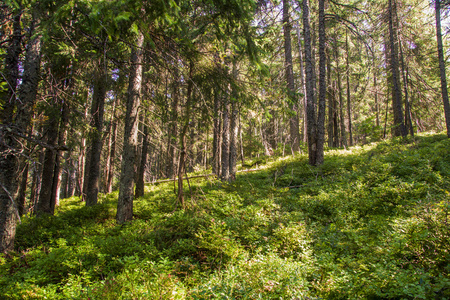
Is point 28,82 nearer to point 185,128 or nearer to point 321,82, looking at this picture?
point 185,128

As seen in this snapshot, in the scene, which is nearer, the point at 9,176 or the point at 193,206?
the point at 9,176

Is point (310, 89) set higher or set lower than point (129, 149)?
higher

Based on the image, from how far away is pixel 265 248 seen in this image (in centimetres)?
471

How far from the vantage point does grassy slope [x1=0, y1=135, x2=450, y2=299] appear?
3.20 m

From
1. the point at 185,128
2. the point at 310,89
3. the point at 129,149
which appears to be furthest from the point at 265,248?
the point at 310,89

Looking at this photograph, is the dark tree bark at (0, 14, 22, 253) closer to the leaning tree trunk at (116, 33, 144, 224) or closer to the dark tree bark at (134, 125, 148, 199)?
the leaning tree trunk at (116, 33, 144, 224)

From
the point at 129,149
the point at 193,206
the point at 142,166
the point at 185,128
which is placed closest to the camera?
the point at 185,128

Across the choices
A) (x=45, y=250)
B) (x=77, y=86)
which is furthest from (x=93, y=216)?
(x=77, y=86)

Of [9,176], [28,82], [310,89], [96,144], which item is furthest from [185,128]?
[310,89]

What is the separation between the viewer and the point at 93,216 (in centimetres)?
810

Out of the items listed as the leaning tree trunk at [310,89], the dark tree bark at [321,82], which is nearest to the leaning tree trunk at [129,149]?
the leaning tree trunk at [310,89]

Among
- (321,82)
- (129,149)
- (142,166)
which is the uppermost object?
(321,82)

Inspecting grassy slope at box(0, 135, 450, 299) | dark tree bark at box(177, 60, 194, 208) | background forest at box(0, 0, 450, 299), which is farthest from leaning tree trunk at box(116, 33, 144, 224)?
dark tree bark at box(177, 60, 194, 208)

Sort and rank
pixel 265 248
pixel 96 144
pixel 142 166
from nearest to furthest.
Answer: pixel 265 248 → pixel 96 144 → pixel 142 166
